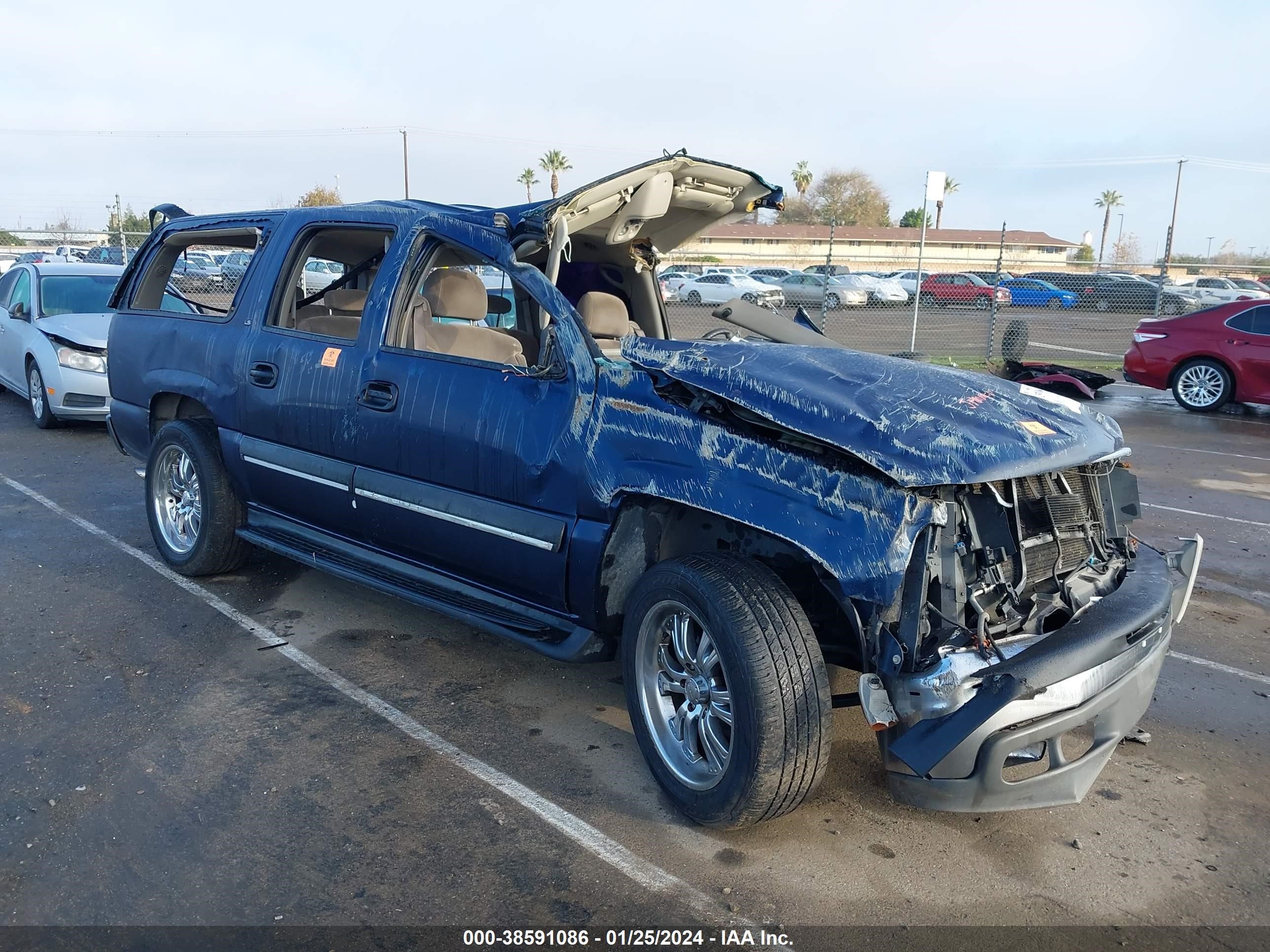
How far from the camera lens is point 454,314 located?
4422mm

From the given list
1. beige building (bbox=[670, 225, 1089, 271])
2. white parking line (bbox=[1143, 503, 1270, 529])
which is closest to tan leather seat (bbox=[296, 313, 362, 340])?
white parking line (bbox=[1143, 503, 1270, 529])

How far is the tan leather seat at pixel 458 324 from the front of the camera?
420cm

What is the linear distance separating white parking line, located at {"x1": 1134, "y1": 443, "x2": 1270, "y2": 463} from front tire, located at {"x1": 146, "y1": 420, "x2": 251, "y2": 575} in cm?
892

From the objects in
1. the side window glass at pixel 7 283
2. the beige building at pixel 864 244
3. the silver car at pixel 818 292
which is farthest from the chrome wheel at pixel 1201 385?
the beige building at pixel 864 244

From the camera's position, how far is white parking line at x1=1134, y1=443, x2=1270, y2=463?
31.9 ft

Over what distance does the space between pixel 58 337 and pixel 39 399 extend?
2.47ft

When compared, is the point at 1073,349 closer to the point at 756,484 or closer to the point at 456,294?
the point at 456,294

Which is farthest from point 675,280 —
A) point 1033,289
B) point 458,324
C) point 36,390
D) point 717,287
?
point 458,324

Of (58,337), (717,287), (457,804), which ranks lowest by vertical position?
(457,804)

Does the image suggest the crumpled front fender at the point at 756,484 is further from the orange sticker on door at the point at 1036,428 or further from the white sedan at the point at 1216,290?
the white sedan at the point at 1216,290

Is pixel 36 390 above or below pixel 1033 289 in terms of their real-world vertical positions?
below

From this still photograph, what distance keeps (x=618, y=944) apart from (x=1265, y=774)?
2.53 meters

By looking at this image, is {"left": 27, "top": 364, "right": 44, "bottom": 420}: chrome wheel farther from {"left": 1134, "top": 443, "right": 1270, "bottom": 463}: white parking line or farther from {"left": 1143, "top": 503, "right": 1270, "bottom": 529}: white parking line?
{"left": 1134, "top": 443, "right": 1270, "bottom": 463}: white parking line

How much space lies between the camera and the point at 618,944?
2650mm
